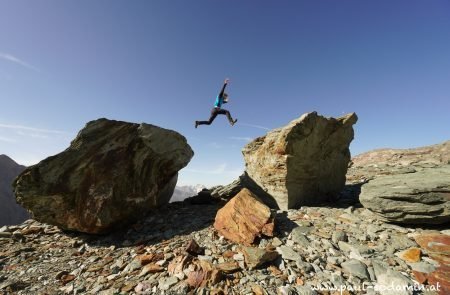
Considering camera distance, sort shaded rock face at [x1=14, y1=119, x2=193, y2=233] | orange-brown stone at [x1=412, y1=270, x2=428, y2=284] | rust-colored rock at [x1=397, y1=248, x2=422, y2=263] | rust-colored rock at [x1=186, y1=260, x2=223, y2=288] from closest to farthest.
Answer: orange-brown stone at [x1=412, y1=270, x2=428, y2=284]
rust-colored rock at [x1=186, y1=260, x2=223, y2=288]
rust-colored rock at [x1=397, y1=248, x2=422, y2=263]
shaded rock face at [x1=14, y1=119, x2=193, y2=233]

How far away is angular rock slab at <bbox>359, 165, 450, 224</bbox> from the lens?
8172 millimetres

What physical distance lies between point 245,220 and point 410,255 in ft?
18.1

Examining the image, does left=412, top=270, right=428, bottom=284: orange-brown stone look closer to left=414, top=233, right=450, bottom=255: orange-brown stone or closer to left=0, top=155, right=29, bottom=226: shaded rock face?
left=414, top=233, right=450, bottom=255: orange-brown stone

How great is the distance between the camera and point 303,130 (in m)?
12.0

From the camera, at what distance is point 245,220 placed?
31.3 ft

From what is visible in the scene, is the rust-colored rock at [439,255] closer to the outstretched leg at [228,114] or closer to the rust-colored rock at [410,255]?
the rust-colored rock at [410,255]

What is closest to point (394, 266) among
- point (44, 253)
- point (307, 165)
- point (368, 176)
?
point (307, 165)

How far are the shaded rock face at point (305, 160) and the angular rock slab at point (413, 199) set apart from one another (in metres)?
3.16

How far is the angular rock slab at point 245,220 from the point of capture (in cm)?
893

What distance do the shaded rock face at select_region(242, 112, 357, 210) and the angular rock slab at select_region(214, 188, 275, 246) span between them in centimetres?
250

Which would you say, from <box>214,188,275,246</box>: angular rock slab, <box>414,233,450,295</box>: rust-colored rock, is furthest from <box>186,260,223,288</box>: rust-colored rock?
<box>414,233,450,295</box>: rust-colored rock

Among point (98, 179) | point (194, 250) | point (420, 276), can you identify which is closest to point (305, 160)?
point (420, 276)

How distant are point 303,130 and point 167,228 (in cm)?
868

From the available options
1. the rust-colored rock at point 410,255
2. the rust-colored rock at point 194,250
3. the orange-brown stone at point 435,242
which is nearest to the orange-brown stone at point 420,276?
the rust-colored rock at point 410,255
